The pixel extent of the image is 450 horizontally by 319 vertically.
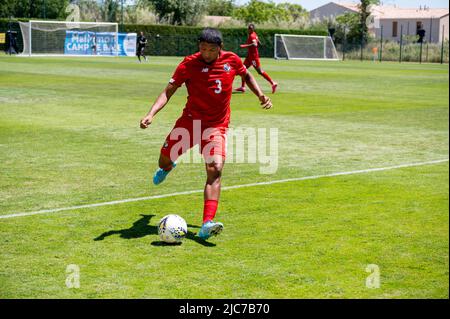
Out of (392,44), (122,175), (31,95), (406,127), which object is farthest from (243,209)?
(392,44)

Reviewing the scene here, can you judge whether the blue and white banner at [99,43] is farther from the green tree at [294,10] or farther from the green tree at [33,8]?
the green tree at [294,10]

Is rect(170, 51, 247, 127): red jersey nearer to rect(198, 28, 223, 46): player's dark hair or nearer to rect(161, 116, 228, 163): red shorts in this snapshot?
rect(161, 116, 228, 163): red shorts

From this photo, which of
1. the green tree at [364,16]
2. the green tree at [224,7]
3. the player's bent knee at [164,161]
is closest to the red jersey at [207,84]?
the player's bent knee at [164,161]

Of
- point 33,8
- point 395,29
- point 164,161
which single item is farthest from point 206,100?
point 395,29

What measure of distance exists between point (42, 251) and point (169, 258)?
1153 millimetres

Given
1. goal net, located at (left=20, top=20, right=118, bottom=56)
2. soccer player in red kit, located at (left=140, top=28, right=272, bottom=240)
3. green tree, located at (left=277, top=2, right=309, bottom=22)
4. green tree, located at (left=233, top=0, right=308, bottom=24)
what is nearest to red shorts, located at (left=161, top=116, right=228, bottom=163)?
soccer player in red kit, located at (left=140, top=28, right=272, bottom=240)

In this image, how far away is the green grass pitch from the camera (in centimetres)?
563

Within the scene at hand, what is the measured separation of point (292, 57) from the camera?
64.1 metres

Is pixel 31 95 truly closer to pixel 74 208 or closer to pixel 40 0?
pixel 74 208

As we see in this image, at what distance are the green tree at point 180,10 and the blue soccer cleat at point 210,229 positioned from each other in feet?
243

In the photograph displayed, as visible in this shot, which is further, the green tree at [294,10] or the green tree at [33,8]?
the green tree at [294,10]

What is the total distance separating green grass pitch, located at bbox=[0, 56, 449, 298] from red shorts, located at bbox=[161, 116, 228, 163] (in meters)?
0.73

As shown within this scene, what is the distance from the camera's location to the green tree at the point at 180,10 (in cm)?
7900

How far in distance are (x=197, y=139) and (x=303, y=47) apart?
57.4 metres
